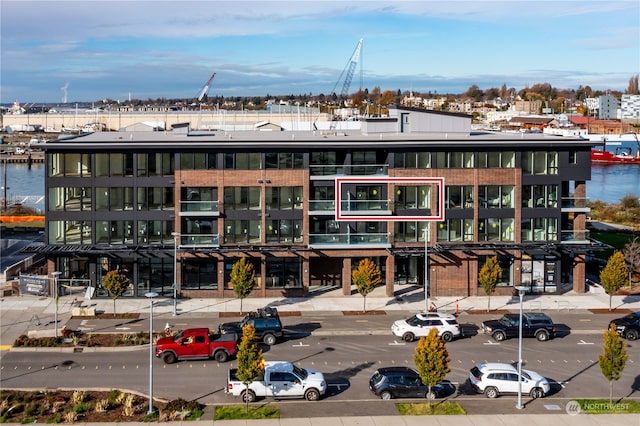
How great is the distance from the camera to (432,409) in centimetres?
3278

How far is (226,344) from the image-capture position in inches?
1556

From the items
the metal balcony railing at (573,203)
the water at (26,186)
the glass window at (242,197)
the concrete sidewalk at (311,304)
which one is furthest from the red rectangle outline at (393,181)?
the water at (26,186)

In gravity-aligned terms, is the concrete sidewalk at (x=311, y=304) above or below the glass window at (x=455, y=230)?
below

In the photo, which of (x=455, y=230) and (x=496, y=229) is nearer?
(x=455, y=230)

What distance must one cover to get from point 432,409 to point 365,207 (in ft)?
74.8

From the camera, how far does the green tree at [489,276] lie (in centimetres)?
5025

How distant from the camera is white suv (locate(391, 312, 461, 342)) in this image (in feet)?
142

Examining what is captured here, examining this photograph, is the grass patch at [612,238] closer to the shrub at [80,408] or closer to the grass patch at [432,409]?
the grass patch at [432,409]

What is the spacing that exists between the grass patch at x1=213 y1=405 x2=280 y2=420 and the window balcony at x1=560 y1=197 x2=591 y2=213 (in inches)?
1189

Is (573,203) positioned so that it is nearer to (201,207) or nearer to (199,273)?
(201,207)

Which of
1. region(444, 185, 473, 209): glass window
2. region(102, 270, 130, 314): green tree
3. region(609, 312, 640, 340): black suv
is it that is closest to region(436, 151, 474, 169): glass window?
region(444, 185, 473, 209): glass window

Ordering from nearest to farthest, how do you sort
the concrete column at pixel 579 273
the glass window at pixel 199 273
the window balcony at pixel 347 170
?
the glass window at pixel 199 273 → the window balcony at pixel 347 170 → the concrete column at pixel 579 273

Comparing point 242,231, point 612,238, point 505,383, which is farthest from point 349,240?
point 612,238

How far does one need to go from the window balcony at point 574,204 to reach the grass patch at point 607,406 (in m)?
22.6
